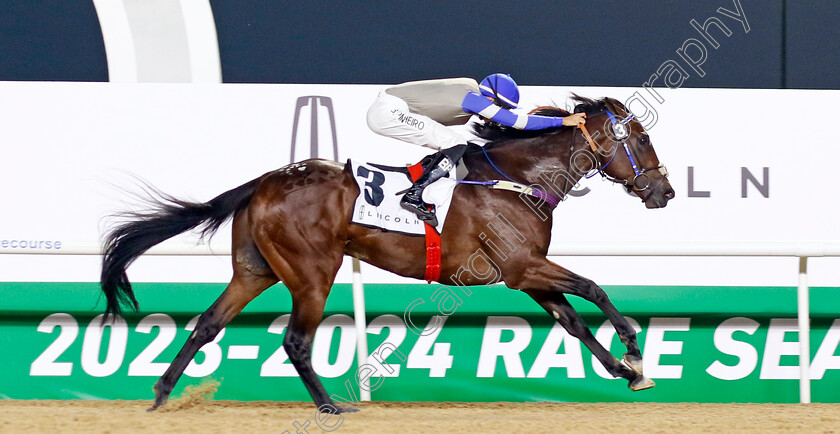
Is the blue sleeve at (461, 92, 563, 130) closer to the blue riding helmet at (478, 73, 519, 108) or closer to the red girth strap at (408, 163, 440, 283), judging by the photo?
the blue riding helmet at (478, 73, 519, 108)

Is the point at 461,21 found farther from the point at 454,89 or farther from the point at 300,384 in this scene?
the point at 300,384

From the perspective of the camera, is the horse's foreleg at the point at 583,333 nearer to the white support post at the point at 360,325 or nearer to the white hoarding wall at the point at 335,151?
the white hoarding wall at the point at 335,151

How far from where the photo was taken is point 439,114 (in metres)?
3.55

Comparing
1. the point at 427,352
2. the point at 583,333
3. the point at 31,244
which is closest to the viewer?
the point at 583,333

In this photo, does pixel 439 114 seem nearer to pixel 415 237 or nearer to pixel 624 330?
pixel 415 237

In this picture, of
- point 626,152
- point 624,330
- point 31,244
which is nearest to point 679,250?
point 626,152

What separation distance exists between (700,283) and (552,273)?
3.74 feet

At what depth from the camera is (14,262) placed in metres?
3.92

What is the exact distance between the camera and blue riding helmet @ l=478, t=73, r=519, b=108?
11.0ft

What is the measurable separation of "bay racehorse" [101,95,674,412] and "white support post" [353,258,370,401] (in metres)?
0.35

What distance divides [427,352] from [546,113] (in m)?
1.35

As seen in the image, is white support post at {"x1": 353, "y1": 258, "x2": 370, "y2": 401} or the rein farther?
white support post at {"x1": 353, "y1": 258, "x2": 370, "y2": 401}

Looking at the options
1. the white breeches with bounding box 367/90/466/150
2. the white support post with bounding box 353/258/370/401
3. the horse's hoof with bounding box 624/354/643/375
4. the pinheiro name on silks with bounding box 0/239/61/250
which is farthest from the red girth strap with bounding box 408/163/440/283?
the pinheiro name on silks with bounding box 0/239/61/250

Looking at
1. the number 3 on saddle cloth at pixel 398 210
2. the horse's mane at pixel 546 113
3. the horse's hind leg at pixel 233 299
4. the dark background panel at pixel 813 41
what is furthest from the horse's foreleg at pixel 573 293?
the dark background panel at pixel 813 41
